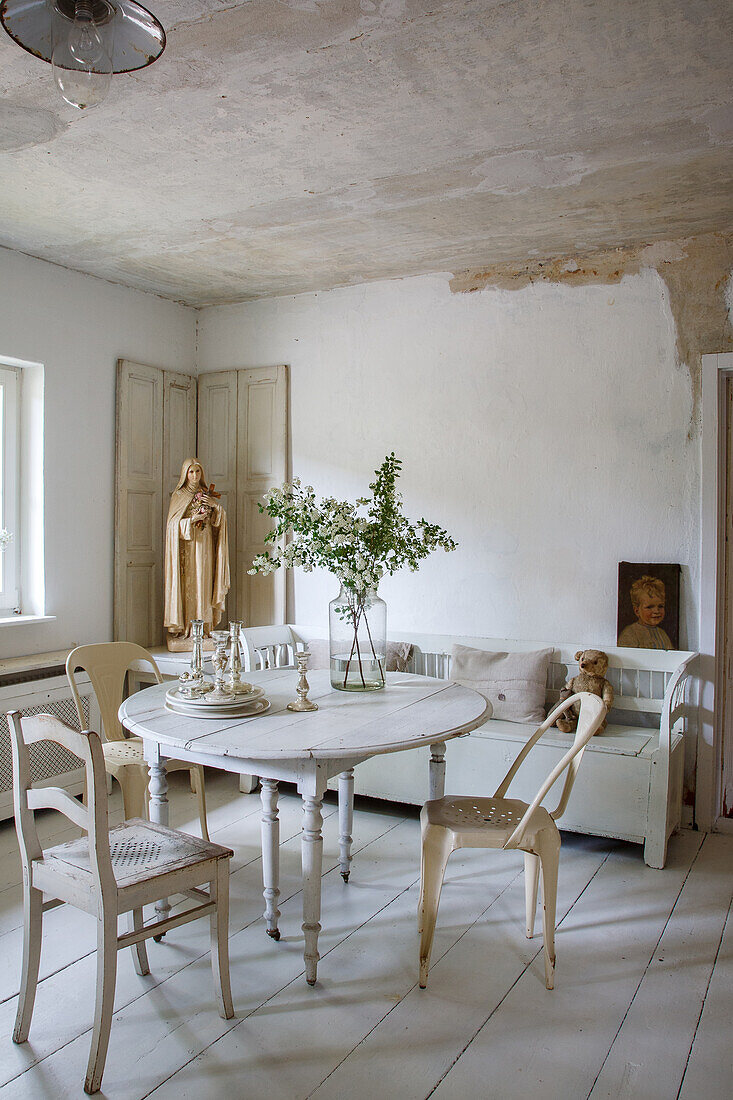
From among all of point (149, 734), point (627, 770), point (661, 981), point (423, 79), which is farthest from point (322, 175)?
point (661, 981)

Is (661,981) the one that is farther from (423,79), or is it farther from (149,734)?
(423,79)

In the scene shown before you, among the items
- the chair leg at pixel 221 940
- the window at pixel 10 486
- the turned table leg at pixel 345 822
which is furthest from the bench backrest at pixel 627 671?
the window at pixel 10 486

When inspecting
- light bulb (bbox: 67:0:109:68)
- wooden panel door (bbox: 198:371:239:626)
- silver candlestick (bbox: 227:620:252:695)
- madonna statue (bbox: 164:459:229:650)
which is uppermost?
light bulb (bbox: 67:0:109:68)

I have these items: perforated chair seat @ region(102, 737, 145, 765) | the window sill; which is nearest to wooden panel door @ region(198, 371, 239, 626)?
the window sill

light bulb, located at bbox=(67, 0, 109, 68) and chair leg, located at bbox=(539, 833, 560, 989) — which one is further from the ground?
light bulb, located at bbox=(67, 0, 109, 68)

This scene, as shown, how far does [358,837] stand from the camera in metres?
3.74

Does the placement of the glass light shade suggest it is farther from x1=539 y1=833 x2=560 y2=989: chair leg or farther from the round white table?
x1=539 y1=833 x2=560 y2=989: chair leg

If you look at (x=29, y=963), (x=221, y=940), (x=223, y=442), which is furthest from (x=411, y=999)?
(x=223, y=442)

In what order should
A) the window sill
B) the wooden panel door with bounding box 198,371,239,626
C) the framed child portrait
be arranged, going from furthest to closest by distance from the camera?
the wooden panel door with bounding box 198,371,239,626, the window sill, the framed child portrait

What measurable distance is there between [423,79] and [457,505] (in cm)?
239

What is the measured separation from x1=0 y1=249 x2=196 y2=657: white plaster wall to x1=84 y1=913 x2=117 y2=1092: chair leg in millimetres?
2505

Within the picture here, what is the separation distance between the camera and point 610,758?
3.55 meters

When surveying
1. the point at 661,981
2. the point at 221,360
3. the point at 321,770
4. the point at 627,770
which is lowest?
the point at 661,981

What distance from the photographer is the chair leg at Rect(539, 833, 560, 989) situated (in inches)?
98.1
